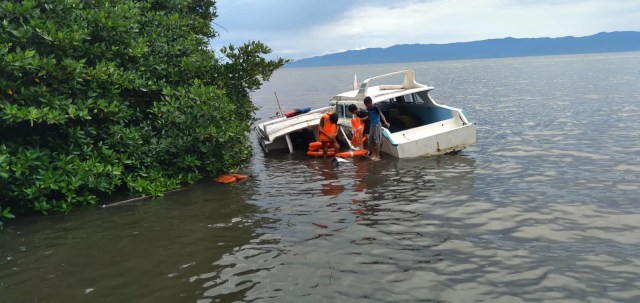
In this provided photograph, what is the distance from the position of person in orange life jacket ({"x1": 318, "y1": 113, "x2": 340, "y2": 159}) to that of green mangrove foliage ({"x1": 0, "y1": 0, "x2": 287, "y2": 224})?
139 inches

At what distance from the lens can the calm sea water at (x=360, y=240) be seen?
6133mm

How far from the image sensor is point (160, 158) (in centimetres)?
1148

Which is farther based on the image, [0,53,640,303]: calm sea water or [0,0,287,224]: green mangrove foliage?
[0,0,287,224]: green mangrove foliage

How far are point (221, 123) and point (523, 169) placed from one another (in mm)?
8638

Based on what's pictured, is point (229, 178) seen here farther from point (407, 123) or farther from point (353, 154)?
point (407, 123)

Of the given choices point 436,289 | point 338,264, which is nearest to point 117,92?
point 338,264

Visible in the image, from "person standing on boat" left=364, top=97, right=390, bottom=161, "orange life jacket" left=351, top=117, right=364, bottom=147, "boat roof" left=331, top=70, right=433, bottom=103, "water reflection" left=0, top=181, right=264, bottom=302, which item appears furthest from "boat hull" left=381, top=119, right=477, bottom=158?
"water reflection" left=0, top=181, right=264, bottom=302

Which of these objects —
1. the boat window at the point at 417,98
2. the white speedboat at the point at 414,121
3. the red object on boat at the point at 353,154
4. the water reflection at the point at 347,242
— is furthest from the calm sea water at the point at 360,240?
the boat window at the point at 417,98

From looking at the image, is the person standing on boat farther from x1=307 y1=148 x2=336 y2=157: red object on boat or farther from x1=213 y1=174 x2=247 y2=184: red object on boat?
x1=213 y1=174 x2=247 y2=184: red object on boat

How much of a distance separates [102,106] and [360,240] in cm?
666

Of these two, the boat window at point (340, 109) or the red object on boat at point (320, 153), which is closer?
the red object on boat at point (320, 153)

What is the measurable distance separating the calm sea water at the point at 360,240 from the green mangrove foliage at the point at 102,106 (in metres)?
0.87

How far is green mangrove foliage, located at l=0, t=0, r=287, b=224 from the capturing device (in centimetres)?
906

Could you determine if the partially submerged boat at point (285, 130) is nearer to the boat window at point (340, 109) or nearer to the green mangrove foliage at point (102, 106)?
the boat window at point (340, 109)
